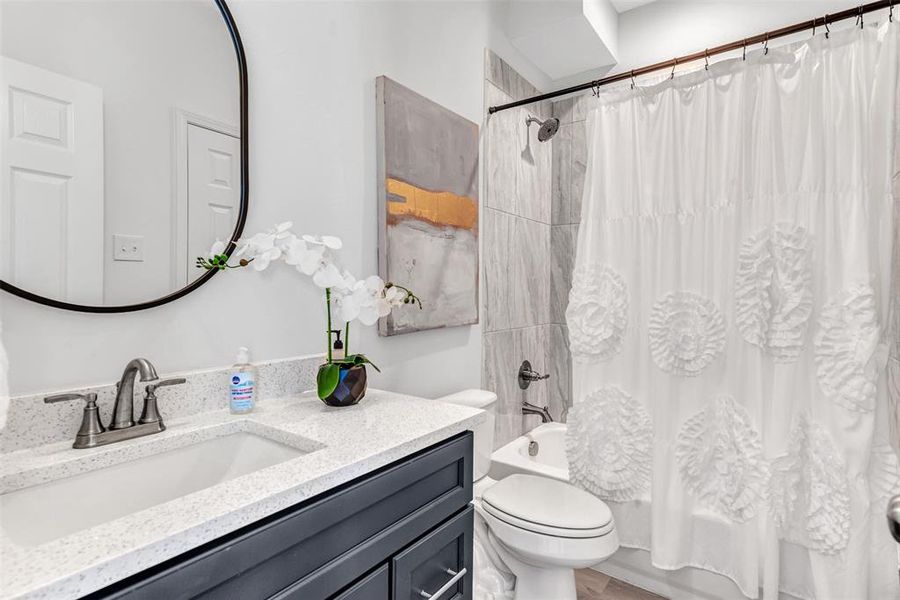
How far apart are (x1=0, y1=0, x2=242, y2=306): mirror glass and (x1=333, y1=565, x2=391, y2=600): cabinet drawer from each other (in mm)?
725

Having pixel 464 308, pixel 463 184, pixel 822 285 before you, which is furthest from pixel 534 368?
pixel 822 285

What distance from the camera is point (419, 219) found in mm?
1715

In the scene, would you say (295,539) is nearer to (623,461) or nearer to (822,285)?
(623,461)

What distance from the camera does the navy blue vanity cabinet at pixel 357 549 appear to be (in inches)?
22.7

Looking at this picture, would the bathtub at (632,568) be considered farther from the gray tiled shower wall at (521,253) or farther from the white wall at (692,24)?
the white wall at (692,24)

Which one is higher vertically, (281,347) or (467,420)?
(281,347)

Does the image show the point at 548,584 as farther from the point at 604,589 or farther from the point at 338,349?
the point at 338,349

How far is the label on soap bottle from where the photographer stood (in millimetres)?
1056

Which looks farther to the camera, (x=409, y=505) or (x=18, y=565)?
(x=409, y=505)

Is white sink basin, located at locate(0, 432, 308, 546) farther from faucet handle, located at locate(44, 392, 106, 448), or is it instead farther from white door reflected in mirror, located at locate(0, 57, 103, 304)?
white door reflected in mirror, located at locate(0, 57, 103, 304)

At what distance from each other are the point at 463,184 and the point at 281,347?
1.07 metres

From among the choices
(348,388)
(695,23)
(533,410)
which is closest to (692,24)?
(695,23)

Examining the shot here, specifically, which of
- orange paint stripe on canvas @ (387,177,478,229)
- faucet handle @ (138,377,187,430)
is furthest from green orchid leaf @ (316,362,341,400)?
orange paint stripe on canvas @ (387,177,478,229)

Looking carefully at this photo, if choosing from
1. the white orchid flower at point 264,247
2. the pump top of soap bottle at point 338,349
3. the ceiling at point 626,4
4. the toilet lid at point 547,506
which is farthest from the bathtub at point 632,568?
the ceiling at point 626,4
